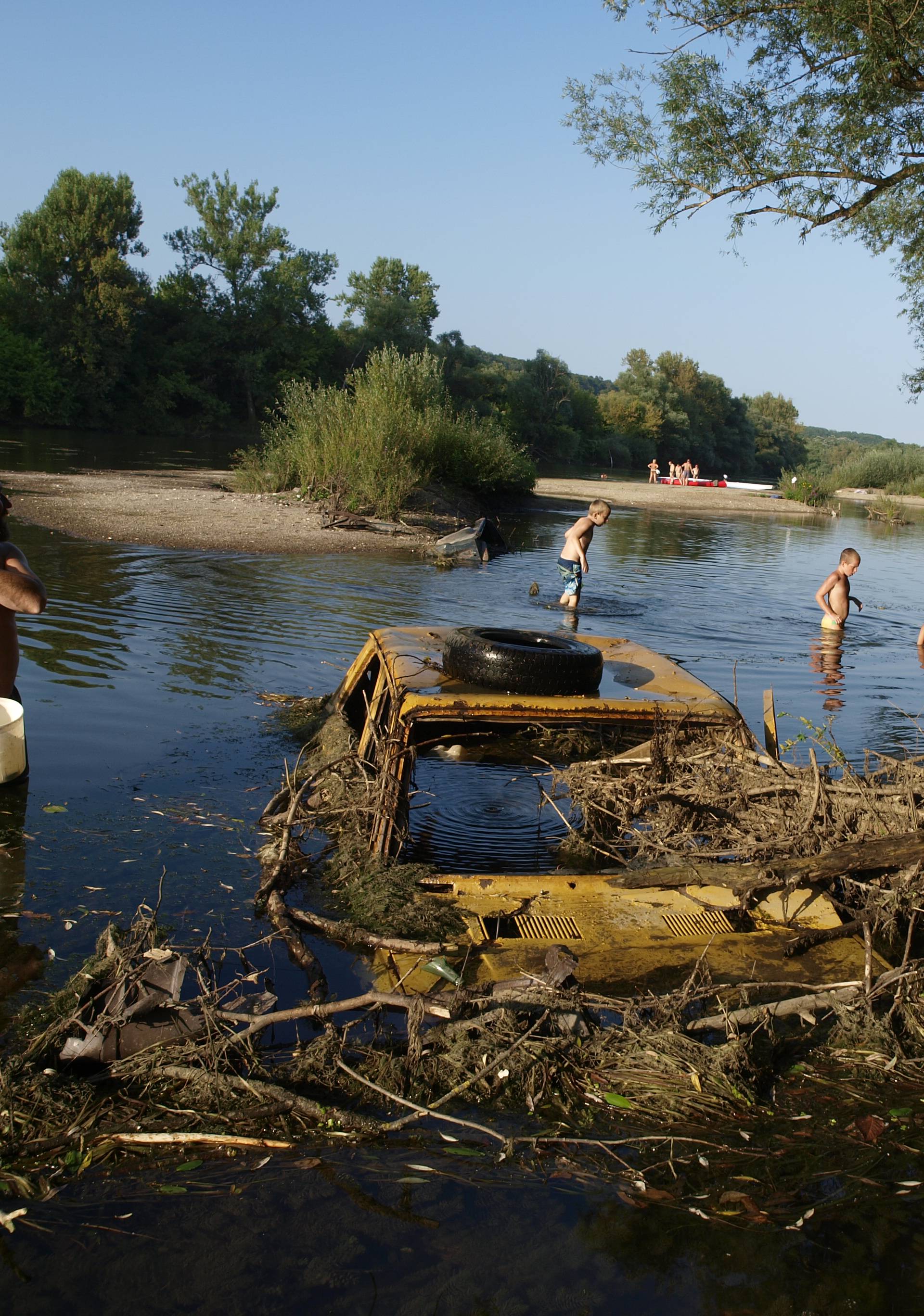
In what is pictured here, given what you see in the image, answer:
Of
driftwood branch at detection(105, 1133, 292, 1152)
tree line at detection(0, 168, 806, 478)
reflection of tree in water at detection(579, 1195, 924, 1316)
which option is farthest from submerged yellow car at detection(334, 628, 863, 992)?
tree line at detection(0, 168, 806, 478)

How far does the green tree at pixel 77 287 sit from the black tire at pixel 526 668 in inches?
2263

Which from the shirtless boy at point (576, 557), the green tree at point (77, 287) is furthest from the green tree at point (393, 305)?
the shirtless boy at point (576, 557)

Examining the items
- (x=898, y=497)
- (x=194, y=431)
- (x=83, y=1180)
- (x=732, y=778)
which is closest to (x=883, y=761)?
(x=732, y=778)

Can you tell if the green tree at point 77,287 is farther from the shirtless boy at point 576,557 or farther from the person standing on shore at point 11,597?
the person standing on shore at point 11,597

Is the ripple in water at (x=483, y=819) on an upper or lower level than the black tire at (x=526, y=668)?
lower

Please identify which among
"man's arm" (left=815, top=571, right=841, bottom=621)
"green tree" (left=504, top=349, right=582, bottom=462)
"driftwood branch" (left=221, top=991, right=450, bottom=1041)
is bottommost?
"driftwood branch" (left=221, top=991, right=450, bottom=1041)

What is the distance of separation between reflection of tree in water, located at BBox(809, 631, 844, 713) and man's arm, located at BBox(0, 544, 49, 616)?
303 inches

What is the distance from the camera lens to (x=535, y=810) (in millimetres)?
6801

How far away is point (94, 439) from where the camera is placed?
5091 centimetres

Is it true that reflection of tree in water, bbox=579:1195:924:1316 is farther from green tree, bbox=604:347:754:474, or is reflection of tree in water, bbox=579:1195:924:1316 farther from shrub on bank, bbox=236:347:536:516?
green tree, bbox=604:347:754:474

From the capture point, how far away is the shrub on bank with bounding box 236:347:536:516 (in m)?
24.8

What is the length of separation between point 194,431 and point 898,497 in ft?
137

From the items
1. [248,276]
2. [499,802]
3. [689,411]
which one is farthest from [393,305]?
[499,802]

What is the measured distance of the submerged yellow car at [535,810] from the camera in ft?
13.4
